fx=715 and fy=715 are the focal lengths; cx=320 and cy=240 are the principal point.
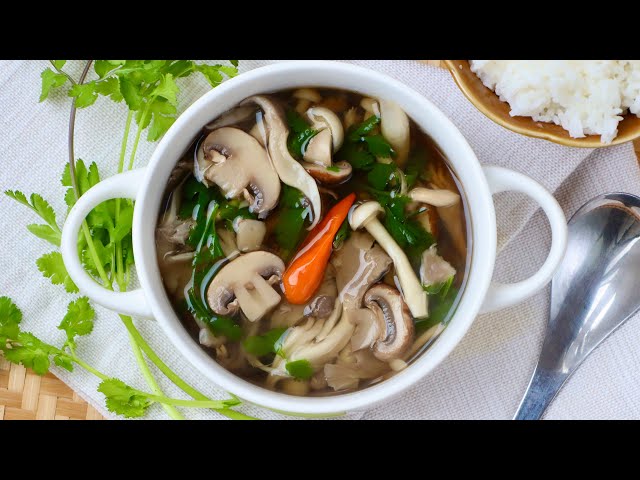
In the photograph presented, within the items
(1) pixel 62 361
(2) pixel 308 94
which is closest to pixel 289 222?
(2) pixel 308 94

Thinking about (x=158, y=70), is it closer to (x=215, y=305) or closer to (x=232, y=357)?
(x=215, y=305)

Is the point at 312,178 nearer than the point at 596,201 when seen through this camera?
Yes

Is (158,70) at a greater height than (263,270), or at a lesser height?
greater

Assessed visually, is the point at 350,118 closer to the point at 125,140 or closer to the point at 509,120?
the point at 509,120

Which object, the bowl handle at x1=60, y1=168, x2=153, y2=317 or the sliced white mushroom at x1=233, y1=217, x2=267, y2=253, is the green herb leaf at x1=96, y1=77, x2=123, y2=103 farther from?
the sliced white mushroom at x1=233, y1=217, x2=267, y2=253

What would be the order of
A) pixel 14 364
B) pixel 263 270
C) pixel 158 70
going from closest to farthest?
pixel 263 270
pixel 158 70
pixel 14 364

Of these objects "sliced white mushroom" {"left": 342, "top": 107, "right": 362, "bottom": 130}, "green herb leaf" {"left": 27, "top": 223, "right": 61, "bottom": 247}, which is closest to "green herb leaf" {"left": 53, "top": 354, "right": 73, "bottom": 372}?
"green herb leaf" {"left": 27, "top": 223, "right": 61, "bottom": 247}

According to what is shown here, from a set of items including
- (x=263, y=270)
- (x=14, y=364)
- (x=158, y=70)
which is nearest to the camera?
(x=263, y=270)
